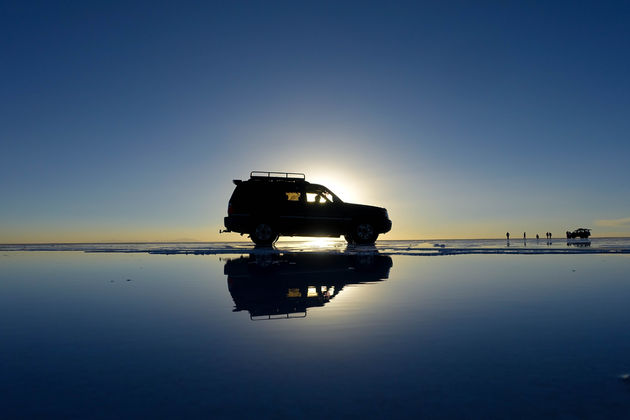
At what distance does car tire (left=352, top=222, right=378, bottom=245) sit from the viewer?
62.8 ft

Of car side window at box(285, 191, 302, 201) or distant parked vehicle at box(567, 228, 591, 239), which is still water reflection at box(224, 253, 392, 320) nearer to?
car side window at box(285, 191, 302, 201)

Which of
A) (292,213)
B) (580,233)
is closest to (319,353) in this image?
(292,213)

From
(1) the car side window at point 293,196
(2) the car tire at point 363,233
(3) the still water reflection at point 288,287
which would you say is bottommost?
(3) the still water reflection at point 288,287

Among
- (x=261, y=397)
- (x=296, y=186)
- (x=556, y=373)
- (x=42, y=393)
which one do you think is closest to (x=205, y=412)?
(x=261, y=397)

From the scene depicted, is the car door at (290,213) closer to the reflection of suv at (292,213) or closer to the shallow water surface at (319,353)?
the reflection of suv at (292,213)

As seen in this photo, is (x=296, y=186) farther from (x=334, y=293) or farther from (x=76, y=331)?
(x=76, y=331)

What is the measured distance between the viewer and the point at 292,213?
725 inches

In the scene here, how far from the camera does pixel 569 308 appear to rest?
456 cm

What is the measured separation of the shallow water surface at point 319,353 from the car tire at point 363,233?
13.1 metres

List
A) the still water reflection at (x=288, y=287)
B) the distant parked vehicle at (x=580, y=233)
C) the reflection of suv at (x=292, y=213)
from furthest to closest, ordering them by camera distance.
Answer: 1. the distant parked vehicle at (x=580, y=233)
2. the reflection of suv at (x=292, y=213)
3. the still water reflection at (x=288, y=287)

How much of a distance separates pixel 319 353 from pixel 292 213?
1550 centimetres

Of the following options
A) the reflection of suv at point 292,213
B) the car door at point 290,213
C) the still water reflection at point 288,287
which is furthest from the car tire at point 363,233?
the still water reflection at point 288,287

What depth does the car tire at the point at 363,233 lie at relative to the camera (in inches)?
754

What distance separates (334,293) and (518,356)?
313 centimetres
